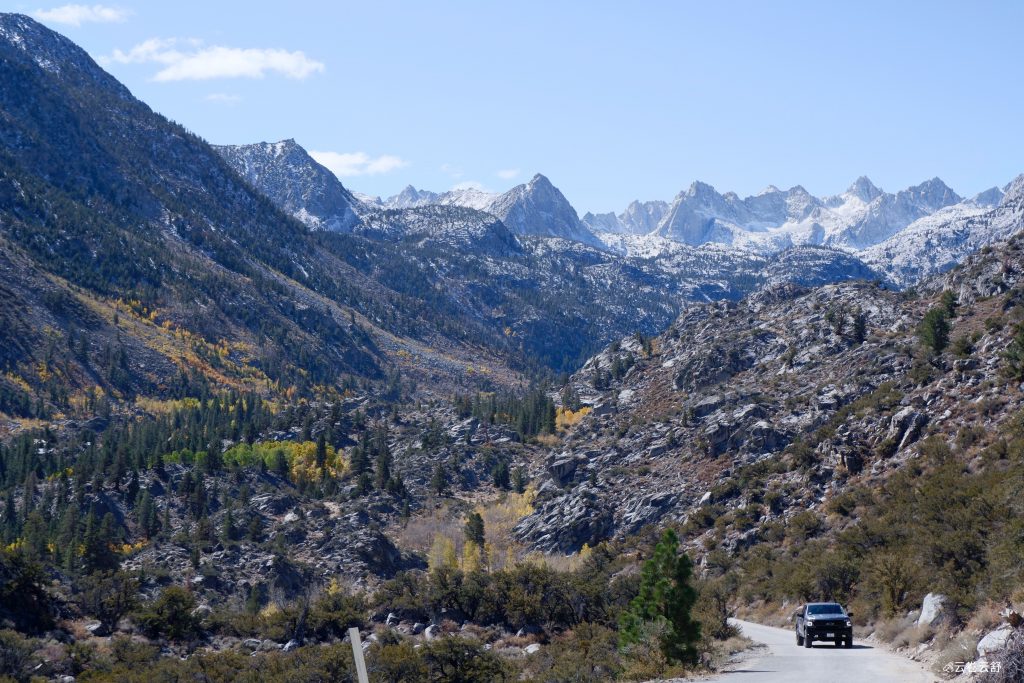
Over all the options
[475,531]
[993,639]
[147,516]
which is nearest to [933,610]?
[993,639]

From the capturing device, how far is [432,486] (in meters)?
129

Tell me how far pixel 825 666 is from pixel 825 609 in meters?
9.36

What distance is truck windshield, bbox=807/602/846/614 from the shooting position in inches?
1617

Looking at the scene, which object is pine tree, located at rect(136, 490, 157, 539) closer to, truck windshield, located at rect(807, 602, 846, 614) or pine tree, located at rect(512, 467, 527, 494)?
pine tree, located at rect(512, 467, 527, 494)

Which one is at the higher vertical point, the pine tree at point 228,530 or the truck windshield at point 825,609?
the truck windshield at point 825,609

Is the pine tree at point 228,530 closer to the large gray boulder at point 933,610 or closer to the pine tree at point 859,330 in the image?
the pine tree at point 859,330

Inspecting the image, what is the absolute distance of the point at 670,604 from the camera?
37.5 m

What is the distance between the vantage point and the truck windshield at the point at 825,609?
135ft

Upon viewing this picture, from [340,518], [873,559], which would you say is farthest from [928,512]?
[340,518]

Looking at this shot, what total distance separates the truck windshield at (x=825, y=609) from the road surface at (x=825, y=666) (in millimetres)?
1441

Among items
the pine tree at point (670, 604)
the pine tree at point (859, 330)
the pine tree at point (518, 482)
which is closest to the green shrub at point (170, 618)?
the pine tree at point (670, 604)

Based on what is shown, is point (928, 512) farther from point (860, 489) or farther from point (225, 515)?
point (225, 515)

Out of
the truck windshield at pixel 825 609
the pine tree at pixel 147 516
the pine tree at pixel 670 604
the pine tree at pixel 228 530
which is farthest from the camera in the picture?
the pine tree at pixel 147 516

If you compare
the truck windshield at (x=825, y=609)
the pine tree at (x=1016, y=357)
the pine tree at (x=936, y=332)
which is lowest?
the truck windshield at (x=825, y=609)
